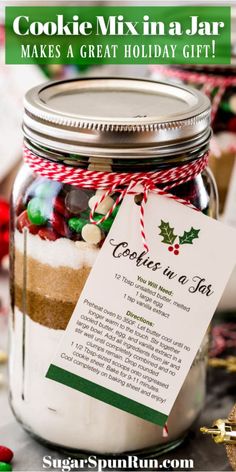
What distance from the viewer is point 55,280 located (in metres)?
0.81

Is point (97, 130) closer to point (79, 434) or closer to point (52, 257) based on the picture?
point (52, 257)

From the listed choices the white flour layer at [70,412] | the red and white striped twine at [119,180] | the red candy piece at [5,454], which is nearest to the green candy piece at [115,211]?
the red and white striped twine at [119,180]

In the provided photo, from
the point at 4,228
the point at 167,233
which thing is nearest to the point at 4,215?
the point at 4,228

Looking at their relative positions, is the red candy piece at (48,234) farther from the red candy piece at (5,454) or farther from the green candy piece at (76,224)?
the red candy piece at (5,454)

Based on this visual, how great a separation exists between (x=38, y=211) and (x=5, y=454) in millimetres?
244

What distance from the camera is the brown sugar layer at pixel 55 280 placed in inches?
31.4

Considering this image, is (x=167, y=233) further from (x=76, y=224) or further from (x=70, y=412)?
(x=70, y=412)

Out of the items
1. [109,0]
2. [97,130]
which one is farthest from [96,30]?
[109,0]

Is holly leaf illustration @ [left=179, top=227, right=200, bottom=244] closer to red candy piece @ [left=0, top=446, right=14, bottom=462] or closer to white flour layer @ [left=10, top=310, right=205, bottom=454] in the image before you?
white flour layer @ [left=10, top=310, right=205, bottom=454]

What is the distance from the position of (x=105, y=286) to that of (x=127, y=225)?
60 millimetres

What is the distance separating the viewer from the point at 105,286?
783 millimetres

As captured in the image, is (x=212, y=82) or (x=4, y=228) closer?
(x=212, y=82)

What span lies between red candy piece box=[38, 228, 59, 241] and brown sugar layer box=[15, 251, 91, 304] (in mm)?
28

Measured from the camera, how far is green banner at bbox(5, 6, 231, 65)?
0.84m
